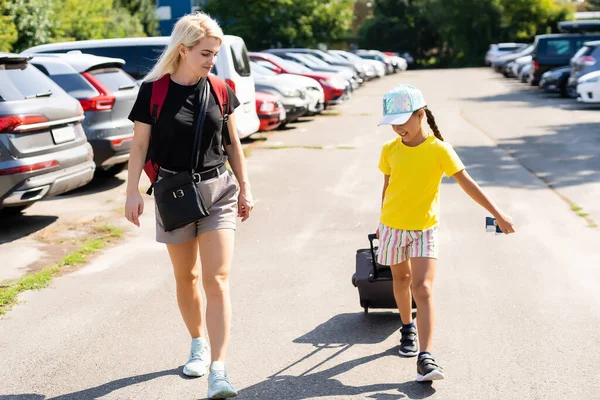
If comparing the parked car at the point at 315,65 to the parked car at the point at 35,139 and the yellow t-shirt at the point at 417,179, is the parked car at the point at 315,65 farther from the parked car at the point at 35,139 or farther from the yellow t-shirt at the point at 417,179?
the yellow t-shirt at the point at 417,179

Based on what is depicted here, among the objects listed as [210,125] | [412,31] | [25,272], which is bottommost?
[412,31]

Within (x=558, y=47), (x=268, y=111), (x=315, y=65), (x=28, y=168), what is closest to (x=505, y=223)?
(x=28, y=168)

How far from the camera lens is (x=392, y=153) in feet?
15.5

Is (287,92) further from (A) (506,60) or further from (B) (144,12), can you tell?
(A) (506,60)

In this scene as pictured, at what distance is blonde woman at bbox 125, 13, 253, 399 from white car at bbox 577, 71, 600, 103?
1967 centimetres

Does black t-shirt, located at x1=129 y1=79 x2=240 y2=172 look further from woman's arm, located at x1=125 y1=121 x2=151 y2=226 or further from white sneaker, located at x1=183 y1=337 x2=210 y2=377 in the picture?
white sneaker, located at x1=183 y1=337 x2=210 y2=377

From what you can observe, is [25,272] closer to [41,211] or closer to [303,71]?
[41,211]

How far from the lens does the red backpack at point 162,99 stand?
4.33m

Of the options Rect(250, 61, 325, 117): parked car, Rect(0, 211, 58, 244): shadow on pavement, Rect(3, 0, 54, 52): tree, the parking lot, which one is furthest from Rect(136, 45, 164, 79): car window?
Rect(3, 0, 54, 52): tree

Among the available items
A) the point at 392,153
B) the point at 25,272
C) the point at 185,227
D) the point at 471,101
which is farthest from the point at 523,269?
the point at 471,101

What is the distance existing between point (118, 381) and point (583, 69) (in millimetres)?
21828

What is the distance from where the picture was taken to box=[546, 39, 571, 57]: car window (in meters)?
29.8

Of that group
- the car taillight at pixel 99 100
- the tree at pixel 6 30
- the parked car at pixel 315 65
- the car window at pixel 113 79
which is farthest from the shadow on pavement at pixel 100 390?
the parked car at pixel 315 65

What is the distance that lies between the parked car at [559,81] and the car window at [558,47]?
1745 millimetres
